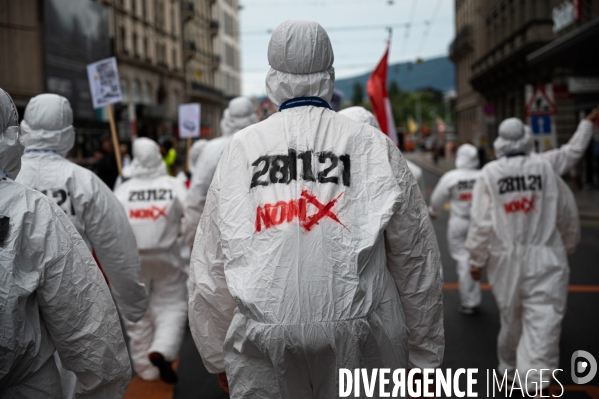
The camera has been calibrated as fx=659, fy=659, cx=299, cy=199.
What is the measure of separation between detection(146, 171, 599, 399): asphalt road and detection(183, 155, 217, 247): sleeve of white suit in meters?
1.16

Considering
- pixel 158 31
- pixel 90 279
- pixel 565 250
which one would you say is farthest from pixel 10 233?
pixel 158 31

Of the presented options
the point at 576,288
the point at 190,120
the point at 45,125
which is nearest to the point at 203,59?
the point at 190,120

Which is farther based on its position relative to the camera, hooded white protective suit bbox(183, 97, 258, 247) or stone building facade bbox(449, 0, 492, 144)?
stone building facade bbox(449, 0, 492, 144)

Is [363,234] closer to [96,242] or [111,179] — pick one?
[96,242]

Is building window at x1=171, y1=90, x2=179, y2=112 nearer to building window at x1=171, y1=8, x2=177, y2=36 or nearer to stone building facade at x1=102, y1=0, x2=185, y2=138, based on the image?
stone building facade at x1=102, y1=0, x2=185, y2=138

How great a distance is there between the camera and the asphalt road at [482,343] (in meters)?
5.02

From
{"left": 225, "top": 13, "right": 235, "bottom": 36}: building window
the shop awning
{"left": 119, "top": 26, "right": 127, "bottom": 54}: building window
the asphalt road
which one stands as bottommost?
the asphalt road

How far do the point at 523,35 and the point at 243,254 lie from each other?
3144 centimetres

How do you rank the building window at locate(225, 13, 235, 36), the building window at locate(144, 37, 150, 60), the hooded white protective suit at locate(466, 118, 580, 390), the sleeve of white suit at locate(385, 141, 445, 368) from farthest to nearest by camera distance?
the building window at locate(225, 13, 235, 36), the building window at locate(144, 37, 150, 60), the hooded white protective suit at locate(466, 118, 580, 390), the sleeve of white suit at locate(385, 141, 445, 368)

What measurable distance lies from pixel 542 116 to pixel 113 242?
11235 millimetres

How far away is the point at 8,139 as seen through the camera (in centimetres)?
232

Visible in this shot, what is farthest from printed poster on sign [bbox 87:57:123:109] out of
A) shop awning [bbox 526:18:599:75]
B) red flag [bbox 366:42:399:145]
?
shop awning [bbox 526:18:599:75]

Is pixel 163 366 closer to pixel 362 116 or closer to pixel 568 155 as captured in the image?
pixel 362 116

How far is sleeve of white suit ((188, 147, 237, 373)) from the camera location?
8.59ft
